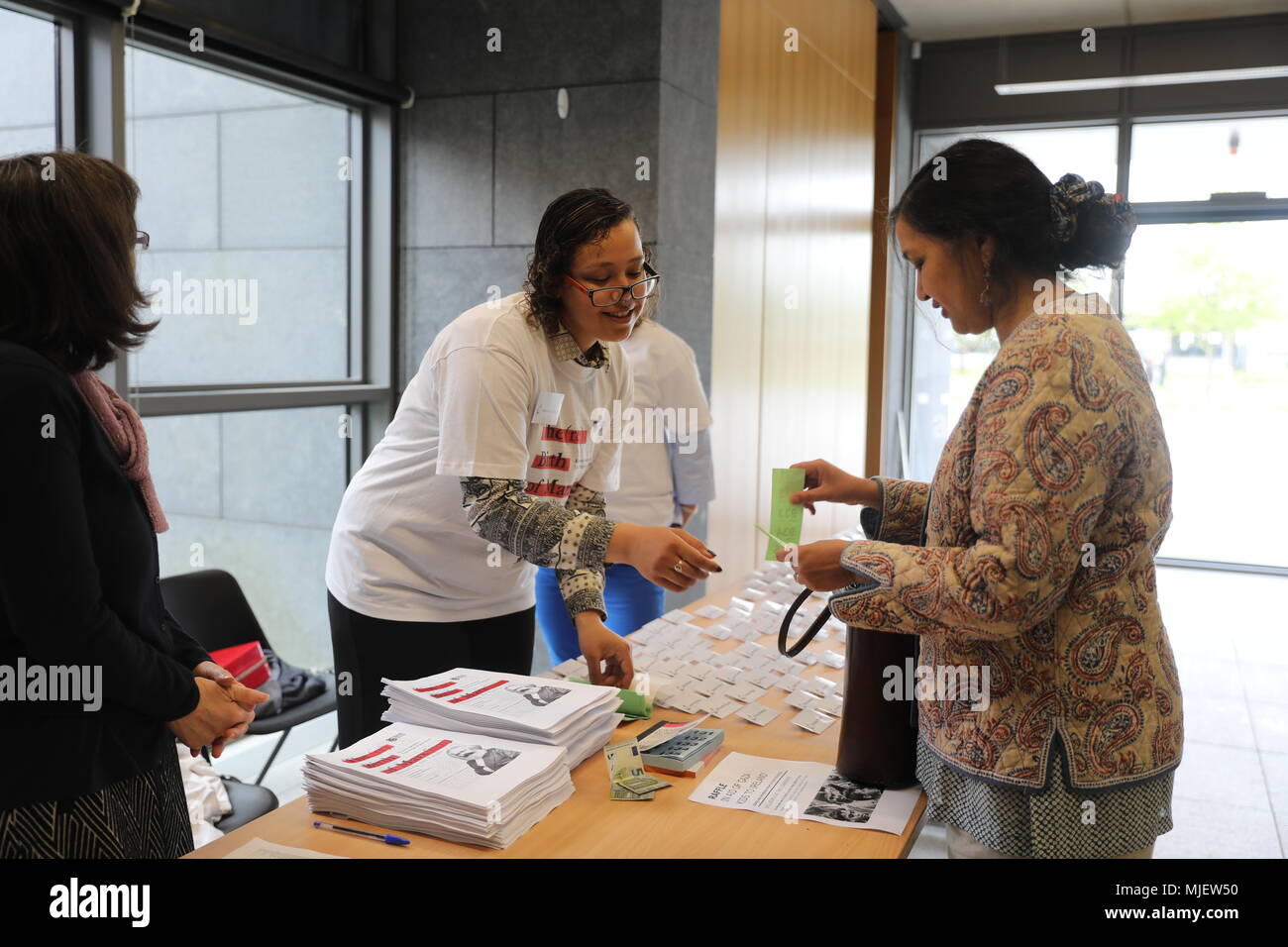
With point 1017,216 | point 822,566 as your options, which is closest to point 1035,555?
point 822,566

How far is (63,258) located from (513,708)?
89 centimetres

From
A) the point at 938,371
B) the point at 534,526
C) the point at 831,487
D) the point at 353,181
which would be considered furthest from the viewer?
the point at 938,371

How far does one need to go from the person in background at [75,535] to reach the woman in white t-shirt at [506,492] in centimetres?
58

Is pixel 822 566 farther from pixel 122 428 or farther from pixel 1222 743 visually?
pixel 1222 743

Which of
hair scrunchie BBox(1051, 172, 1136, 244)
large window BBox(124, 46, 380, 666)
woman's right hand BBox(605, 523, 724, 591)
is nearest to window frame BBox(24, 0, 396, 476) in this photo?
large window BBox(124, 46, 380, 666)

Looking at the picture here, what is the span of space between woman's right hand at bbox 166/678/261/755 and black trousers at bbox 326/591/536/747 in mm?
662

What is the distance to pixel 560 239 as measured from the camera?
78.2 inches

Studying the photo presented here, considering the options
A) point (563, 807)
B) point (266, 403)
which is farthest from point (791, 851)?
point (266, 403)

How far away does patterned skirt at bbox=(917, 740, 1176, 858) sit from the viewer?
4.35ft

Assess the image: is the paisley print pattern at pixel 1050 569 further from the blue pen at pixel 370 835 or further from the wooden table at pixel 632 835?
the blue pen at pixel 370 835

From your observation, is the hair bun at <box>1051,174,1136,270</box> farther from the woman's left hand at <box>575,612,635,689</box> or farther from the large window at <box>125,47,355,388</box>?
the large window at <box>125,47,355,388</box>
